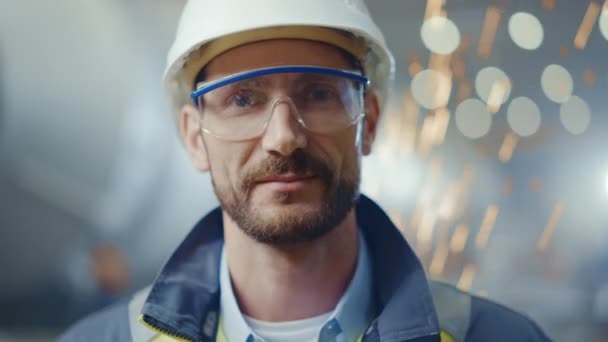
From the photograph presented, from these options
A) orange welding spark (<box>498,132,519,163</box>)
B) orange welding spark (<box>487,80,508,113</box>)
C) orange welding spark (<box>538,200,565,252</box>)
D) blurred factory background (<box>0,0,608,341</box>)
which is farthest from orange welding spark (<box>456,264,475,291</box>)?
orange welding spark (<box>487,80,508,113</box>)

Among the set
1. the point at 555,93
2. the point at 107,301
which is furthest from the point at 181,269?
the point at 555,93

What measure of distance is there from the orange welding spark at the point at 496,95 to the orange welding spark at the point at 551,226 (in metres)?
0.34

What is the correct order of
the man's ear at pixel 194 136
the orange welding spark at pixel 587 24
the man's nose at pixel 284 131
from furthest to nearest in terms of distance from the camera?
1. the orange welding spark at pixel 587 24
2. the man's ear at pixel 194 136
3. the man's nose at pixel 284 131

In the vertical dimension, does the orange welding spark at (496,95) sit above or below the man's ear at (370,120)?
below

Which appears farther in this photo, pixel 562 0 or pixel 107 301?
pixel 107 301

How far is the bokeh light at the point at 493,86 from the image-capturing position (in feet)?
6.76

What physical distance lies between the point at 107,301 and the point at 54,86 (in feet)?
2.31

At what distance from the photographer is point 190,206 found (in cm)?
213

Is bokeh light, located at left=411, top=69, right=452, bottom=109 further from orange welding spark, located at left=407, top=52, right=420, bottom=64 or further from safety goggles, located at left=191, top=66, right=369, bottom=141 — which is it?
safety goggles, located at left=191, top=66, right=369, bottom=141

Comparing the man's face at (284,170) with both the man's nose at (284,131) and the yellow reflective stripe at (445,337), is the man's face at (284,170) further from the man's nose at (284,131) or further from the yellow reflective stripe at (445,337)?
the yellow reflective stripe at (445,337)

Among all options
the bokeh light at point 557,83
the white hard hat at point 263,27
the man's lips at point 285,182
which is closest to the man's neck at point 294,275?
the man's lips at point 285,182

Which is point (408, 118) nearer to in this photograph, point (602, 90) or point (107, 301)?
point (602, 90)

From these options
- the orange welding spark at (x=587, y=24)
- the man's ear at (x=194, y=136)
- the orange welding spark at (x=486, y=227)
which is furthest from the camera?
the orange welding spark at (x=486, y=227)

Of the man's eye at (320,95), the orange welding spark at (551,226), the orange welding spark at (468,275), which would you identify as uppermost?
the man's eye at (320,95)
